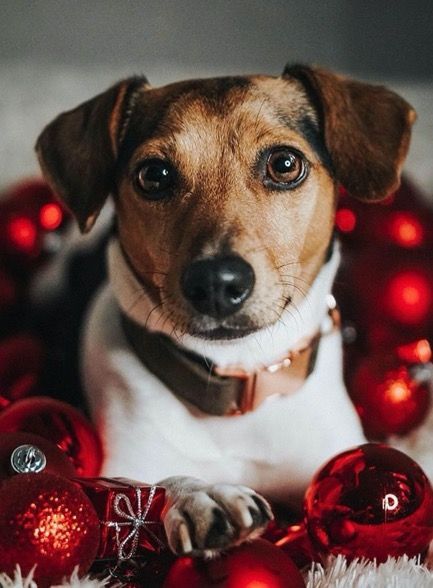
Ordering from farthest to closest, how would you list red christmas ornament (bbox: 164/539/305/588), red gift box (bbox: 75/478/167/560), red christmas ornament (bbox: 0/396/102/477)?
red christmas ornament (bbox: 0/396/102/477) → red gift box (bbox: 75/478/167/560) → red christmas ornament (bbox: 164/539/305/588)

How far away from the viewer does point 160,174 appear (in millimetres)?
1473

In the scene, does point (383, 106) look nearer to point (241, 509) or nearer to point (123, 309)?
point (123, 309)

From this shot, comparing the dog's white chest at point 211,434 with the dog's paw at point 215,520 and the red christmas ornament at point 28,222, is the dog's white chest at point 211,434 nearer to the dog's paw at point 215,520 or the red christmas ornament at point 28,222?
the dog's paw at point 215,520

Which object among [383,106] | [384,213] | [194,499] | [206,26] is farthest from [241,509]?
[206,26]

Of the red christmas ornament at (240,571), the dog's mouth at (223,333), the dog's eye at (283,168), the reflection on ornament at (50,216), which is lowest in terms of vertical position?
the reflection on ornament at (50,216)

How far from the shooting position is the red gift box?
1144mm

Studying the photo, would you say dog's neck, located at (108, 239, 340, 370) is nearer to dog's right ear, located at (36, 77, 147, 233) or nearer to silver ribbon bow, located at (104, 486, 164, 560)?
dog's right ear, located at (36, 77, 147, 233)

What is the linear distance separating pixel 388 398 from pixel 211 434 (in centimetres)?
41

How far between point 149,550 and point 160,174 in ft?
2.14

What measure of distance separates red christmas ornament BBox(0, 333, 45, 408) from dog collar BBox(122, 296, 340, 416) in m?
0.35

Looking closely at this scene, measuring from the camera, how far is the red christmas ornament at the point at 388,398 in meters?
1.71

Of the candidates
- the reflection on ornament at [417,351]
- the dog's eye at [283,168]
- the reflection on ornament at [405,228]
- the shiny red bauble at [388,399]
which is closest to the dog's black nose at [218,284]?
the dog's eye at [283,168]

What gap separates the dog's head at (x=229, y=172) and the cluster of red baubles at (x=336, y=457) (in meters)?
0.30

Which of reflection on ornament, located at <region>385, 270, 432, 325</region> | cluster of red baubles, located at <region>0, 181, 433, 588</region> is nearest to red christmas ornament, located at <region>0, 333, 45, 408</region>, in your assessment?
cluster of red baubles, located at <region>0, 181, 433, 588</region>
